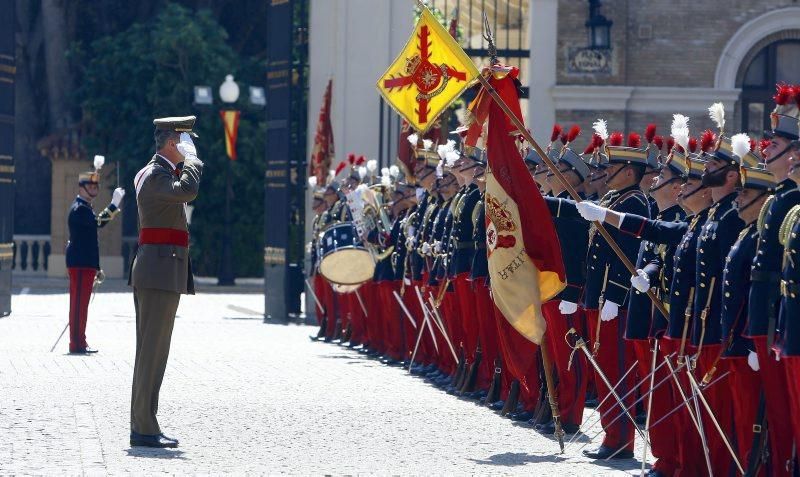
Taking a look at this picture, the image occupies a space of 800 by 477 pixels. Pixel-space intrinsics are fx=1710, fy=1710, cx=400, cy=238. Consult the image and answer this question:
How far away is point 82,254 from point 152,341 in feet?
22.7

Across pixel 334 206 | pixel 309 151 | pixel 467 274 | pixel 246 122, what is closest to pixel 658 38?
pixel 309 151

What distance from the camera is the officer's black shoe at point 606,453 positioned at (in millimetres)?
10645

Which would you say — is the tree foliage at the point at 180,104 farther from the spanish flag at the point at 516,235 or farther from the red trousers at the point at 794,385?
the red trousers at the point at 794,385

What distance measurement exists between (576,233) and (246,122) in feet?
80.9

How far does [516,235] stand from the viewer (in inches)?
447

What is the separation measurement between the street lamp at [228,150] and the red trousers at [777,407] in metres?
24.7

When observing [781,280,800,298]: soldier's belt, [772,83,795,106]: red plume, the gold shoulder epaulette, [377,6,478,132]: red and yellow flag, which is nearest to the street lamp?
[377,6,478,132]: red and yellow flag

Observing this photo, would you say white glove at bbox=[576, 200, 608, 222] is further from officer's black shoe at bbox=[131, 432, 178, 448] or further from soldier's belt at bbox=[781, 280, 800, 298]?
officer's black shoe at bbox=[131, 432, 178, 448]

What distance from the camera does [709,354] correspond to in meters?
9.29

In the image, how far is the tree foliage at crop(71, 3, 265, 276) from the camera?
35.9 metres

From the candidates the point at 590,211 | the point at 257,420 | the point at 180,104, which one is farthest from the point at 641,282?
the point at 180,104

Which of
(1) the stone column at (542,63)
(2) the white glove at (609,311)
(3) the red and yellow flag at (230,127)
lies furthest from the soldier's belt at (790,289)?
(3) the red and yellow flag at (230,127)

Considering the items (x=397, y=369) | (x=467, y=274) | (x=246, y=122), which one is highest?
(x=246, y=122)

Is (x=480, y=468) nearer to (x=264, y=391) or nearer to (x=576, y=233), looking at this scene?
(x=576, y=233)
